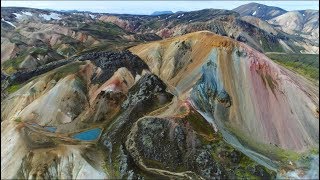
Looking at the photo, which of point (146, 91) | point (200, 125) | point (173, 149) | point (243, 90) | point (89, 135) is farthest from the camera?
point (243, 90)

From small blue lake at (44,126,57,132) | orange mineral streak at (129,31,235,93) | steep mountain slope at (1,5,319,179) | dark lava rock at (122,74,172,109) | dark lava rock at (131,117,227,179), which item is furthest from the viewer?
orange mineral streak at (129,31,235,93)

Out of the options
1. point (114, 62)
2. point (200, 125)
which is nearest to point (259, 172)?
point (200, 125)

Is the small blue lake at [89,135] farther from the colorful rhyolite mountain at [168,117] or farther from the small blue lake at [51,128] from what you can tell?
the small blue lake at [51,128]

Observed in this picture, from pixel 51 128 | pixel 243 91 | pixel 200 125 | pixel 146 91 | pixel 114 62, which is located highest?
pixel 243 91

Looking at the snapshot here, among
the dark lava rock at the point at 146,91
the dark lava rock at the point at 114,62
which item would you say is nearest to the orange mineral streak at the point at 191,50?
the dark lava rock at the point at 114,62

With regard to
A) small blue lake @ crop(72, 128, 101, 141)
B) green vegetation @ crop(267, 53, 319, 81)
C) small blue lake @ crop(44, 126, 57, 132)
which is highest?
small blue lake @ crop(72, 128, 101, 141)

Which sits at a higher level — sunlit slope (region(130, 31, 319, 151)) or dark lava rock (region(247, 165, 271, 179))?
sunlit slope (region(130, 31, 319, 151))

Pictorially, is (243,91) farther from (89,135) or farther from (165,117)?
(89,135)

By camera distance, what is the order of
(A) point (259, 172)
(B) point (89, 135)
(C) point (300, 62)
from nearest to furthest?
(A) point (259, 172), (B) point (89, 135), (C) point (300, 62)

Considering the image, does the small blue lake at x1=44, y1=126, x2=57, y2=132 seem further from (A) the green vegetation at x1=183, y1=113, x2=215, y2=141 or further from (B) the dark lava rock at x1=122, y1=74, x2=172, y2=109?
(A) the green vegetation at x1=183, y1=113, x2=215, y2=141

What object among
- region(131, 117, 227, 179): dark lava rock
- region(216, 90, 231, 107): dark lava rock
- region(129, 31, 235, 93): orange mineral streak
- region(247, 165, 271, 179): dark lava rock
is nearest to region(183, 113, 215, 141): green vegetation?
region(131, 117, 227, 179): dark lava rock
